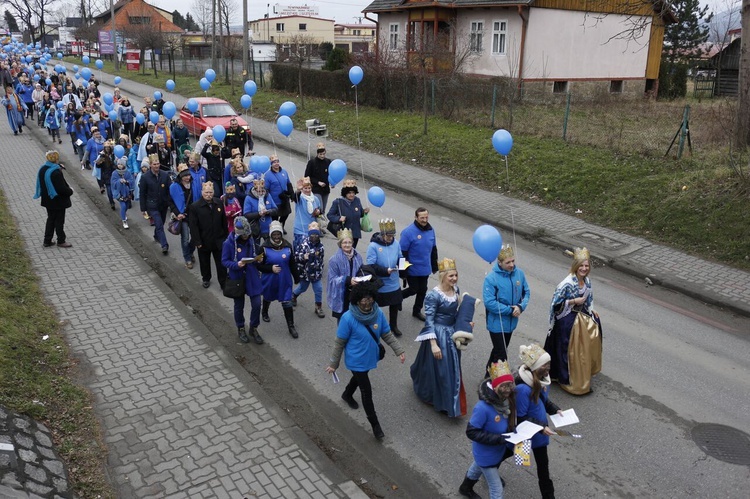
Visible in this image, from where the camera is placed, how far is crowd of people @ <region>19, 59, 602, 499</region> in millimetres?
4888

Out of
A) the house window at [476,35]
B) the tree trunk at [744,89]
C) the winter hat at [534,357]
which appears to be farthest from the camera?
the house window at [476,35]

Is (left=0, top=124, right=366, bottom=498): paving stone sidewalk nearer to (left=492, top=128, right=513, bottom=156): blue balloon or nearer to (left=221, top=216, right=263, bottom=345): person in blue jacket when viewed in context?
(left=221, top=216, right=263, bottom=345): person in blue jacket

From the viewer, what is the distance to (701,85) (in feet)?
118

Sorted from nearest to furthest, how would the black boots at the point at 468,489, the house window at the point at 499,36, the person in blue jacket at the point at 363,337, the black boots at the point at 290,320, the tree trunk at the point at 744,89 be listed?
the black boots at the point at 468,489
the person in blue jacket at the point at 363,337
the black boots at the point at 290,320
the tree trunk at the point at 744,89
the house window at the point at 499,36

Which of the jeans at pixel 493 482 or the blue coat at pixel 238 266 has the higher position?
the blue coat at pixel 238 266

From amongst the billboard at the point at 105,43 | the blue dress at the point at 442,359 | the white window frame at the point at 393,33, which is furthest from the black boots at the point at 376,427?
the billboard at the point at 105,43

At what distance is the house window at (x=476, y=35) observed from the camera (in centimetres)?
2931

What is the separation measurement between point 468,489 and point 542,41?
2598 cm

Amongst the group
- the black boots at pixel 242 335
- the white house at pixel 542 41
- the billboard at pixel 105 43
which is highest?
the billboard at pixel 105 43

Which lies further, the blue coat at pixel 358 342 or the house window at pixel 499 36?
the house window at pixel 499 36

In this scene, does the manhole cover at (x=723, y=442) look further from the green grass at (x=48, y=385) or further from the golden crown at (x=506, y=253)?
the green grass at (x=48, y=385)

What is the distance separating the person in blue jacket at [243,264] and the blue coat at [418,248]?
1.92 meters

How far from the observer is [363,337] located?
5.88 metres

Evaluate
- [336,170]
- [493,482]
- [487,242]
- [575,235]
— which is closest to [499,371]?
[493,482]
